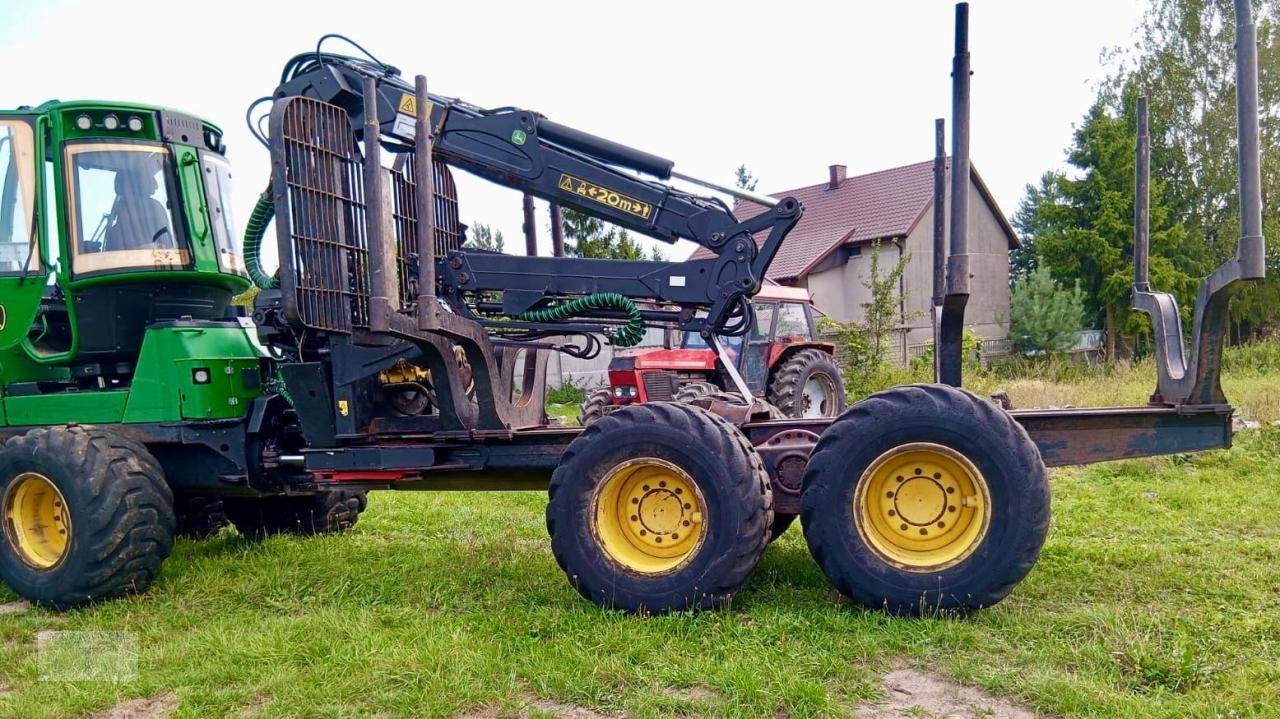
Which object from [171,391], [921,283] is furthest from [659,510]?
[921,283]

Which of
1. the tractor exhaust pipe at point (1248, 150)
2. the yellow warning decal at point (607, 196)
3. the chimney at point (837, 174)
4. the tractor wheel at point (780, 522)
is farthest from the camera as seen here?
the chimney at point (837, 174)

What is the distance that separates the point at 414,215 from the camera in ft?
20.8

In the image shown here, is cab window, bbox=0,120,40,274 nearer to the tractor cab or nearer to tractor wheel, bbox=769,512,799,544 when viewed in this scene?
the tractor cab

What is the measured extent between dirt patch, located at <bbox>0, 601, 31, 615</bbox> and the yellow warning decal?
4110 mm

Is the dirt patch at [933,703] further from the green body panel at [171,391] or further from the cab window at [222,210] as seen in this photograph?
the cab window at [222,210]

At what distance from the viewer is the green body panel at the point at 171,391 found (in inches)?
238

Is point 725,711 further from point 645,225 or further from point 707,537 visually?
point 645,225

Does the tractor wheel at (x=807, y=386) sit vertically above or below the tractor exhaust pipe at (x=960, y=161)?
below

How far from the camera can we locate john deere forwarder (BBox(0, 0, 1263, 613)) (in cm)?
459

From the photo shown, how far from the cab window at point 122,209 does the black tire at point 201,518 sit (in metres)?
1.87

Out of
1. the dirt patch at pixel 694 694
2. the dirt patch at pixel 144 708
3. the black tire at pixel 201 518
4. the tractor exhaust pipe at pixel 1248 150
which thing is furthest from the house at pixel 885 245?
the dirt patch at pixel 144 708

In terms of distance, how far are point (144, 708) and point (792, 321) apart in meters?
9.91

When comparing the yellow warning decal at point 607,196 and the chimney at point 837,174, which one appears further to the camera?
the chimney at point 837,174

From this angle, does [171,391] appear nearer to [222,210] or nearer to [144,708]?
[222,210]
